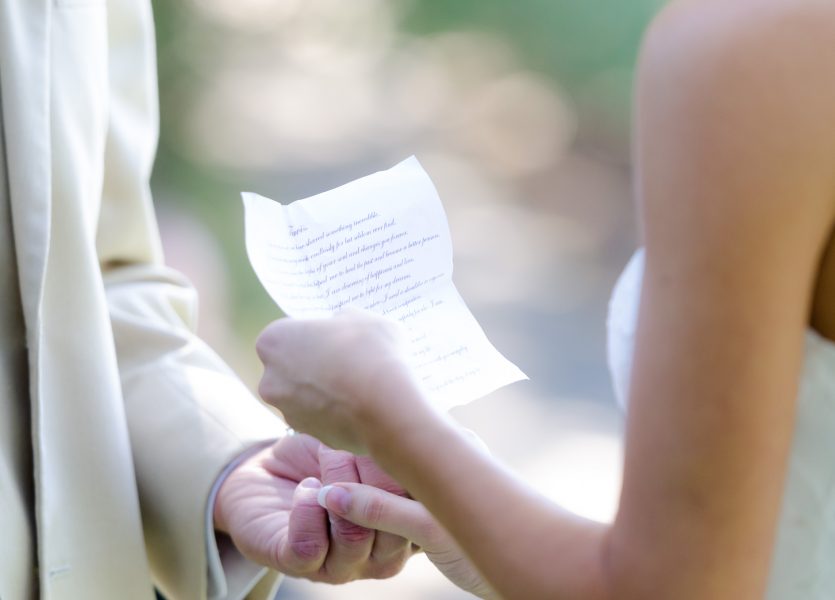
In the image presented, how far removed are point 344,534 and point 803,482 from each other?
0.48 meters

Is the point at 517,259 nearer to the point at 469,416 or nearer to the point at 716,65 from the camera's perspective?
the point at 469,416

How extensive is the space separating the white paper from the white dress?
183 mm

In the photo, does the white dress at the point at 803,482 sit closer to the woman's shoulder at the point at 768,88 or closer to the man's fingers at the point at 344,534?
the woman's shoulder at the point at 768,88

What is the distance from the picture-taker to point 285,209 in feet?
3.27

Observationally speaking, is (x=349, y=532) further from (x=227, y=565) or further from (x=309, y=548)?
(x=227, y=565)

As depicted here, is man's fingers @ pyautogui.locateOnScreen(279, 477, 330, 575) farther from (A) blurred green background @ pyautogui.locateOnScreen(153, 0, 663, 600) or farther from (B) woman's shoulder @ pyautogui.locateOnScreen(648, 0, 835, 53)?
(A) blurred green background @ pyautogui.locateOnScreen(153, 0, 663, 600)

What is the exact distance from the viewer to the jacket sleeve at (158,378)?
119cm

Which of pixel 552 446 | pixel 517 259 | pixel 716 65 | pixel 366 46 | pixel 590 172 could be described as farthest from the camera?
pixel 366 46

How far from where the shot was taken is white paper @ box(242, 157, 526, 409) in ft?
3.11

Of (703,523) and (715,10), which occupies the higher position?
(715,10)

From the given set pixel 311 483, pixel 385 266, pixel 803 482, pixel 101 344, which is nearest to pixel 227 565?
pixel 311 483

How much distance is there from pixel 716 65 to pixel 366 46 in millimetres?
4505

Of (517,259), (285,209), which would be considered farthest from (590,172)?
(285,209)

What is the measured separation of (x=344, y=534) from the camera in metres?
1.05
